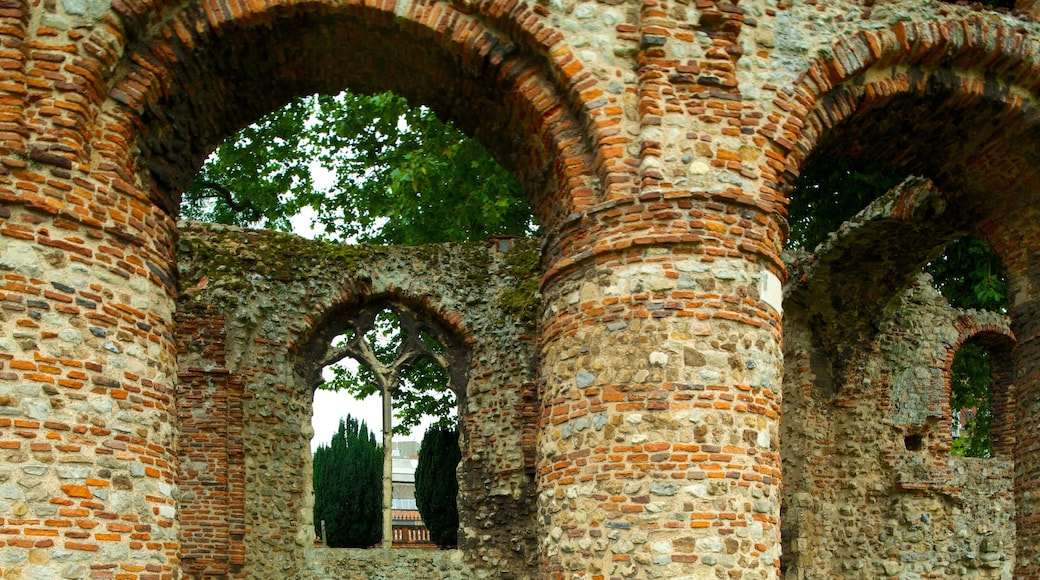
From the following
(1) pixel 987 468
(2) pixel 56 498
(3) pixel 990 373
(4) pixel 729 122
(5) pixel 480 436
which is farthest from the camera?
(3) pixel 990 373

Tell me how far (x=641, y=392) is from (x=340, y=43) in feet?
11.8

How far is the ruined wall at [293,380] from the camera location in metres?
11.1

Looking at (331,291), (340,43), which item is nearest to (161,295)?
(340,43)

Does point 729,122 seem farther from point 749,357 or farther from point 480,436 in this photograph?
point 480,436

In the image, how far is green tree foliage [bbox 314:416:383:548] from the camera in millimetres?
16641

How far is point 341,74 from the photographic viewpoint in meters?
8.16

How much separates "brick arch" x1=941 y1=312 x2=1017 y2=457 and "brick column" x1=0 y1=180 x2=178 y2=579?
10.9m

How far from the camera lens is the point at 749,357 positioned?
698cm

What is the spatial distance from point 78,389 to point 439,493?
1034 cm

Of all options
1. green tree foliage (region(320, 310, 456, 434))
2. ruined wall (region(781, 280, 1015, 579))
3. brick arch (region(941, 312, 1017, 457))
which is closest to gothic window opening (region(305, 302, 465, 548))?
green tree foliage (region(320, 310, 456, 434))

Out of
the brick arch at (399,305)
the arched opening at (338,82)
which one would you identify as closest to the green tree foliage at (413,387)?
the brick arch at (399,305)

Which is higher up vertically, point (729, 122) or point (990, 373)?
point (729, 122)

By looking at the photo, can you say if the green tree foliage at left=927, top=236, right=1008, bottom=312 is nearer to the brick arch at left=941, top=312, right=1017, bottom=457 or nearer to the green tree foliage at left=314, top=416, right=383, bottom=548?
the brick arch at left=941, top=312, right=1017, bottom=457

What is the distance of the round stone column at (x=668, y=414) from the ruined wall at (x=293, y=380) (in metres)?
3.98
